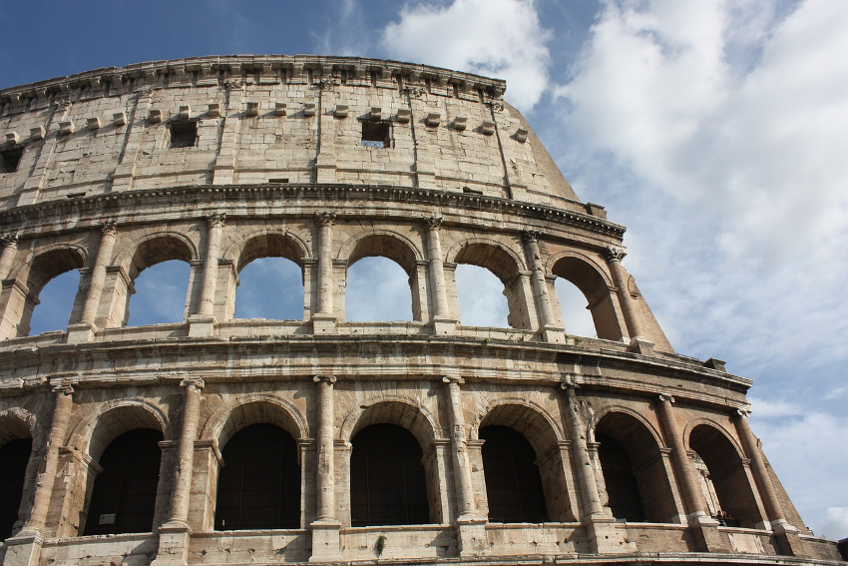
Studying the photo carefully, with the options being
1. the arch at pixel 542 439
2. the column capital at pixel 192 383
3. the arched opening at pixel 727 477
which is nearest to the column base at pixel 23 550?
the column capital at pixel 192 383

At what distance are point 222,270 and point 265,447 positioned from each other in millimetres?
4533

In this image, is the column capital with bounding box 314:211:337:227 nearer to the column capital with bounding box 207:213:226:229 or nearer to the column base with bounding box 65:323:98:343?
the column capital with bounding box 207:213:226:229

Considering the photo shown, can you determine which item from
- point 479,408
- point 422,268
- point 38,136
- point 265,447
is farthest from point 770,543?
point 38,136

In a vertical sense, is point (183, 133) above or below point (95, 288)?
above

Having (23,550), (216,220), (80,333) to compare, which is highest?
(216,220)

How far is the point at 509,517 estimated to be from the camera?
15312 mm

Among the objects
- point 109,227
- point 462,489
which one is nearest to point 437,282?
point 462,489

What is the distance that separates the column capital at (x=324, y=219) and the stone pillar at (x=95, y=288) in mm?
5165

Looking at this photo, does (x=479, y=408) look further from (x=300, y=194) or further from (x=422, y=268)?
(x=300, y=194)

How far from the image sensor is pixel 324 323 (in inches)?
628

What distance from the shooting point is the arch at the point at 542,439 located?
49.1 feet

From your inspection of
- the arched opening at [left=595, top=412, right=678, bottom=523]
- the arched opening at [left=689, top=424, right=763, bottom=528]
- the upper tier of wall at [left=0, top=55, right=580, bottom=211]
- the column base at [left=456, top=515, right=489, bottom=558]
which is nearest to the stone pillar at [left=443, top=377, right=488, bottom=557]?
the column base at [left=456, top=515, right=489, bottom=558]

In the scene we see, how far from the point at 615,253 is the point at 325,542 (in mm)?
11427

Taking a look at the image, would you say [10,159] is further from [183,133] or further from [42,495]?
[42,495]
